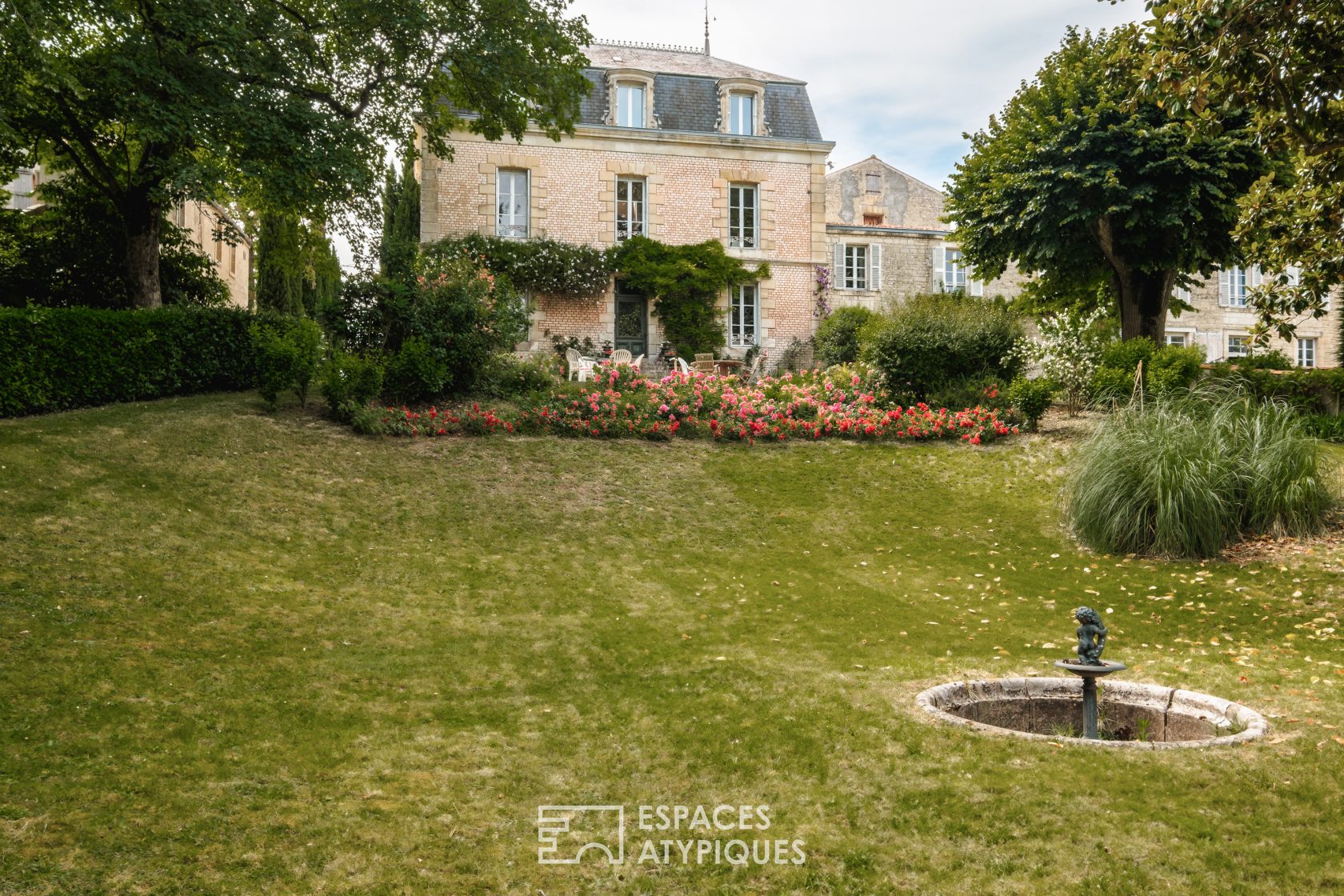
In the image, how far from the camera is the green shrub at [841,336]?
2067cm

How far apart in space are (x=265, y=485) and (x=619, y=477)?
351cm

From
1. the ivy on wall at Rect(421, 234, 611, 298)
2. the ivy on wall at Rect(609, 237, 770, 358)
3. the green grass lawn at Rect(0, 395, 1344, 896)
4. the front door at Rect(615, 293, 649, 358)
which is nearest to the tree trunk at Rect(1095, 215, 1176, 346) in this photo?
the green grass lawn at Rect(0, 395, 1344, 896)

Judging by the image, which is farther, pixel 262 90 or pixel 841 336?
pixel 841 336

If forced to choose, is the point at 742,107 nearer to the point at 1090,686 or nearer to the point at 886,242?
the point at 886,242

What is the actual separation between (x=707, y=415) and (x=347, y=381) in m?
4.40

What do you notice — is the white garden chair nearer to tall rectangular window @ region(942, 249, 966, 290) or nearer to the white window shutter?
tall rectangular window @ region(942, 249, 966, 290)

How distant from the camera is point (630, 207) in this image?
22.2 metres

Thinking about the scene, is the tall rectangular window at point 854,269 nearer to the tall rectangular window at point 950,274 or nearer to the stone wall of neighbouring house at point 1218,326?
the tall rectangular window at point 950,274

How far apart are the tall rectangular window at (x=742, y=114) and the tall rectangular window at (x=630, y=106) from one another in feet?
7.00

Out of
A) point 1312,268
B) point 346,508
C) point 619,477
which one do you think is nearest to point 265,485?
point 346,508

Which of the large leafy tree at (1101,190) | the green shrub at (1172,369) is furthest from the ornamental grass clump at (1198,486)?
the large leafy tree at (1101,190)

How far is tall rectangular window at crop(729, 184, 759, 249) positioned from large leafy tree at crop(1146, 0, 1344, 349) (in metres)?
15.3

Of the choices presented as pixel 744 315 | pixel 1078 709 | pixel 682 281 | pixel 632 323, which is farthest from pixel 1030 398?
pixel 632 323

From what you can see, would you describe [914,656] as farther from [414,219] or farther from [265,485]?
[414,219]
